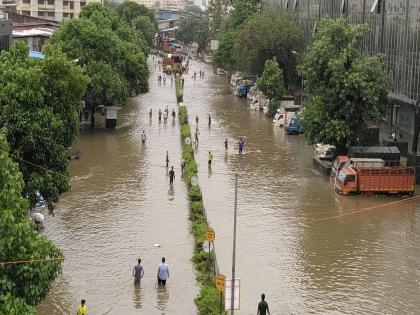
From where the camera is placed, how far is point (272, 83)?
201 feet

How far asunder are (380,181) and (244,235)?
8.93 m

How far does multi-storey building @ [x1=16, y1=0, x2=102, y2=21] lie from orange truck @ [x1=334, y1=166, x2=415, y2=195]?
78539 millimetres

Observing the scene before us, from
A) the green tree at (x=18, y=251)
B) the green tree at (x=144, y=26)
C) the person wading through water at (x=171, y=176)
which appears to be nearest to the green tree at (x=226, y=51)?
the green tree at (x=144, y=26)

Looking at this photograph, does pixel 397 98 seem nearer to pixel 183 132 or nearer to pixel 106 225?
pixel 183 132

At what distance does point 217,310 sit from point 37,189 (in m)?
8.07

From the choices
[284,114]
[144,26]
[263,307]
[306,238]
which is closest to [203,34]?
[144,26]

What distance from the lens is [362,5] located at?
5703 cm

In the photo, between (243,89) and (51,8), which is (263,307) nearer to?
(243,89)

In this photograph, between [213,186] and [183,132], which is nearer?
[213,186]

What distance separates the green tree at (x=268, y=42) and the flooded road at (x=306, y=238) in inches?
905

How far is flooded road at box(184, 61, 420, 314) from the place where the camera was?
21.8m

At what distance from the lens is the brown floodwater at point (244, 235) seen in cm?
2153

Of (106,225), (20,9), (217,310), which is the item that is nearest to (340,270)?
(217,310)

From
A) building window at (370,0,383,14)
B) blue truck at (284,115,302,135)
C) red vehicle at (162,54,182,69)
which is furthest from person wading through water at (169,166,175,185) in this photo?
red vehicle at (162,54,182,69)
